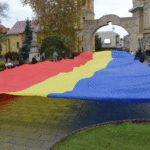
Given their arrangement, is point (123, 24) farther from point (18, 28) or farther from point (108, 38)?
point (108, 38)

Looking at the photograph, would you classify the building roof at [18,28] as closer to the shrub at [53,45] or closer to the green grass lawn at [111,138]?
the shrub at [53,45]

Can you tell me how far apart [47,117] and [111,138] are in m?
2.76

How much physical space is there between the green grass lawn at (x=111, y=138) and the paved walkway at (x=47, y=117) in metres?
0.97

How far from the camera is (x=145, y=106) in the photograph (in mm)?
5883

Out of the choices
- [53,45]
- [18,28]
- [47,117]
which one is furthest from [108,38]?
[47,117]

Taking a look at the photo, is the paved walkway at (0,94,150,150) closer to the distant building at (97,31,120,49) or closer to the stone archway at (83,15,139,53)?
the stone archway at (83,15,139,53)

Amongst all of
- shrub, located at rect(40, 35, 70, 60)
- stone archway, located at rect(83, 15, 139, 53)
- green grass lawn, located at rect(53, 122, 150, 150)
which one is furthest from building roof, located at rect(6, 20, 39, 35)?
green grass lawn, located at rect(53, 122, 150, 150)

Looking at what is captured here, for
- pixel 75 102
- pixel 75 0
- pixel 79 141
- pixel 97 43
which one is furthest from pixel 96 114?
pixel 97 43

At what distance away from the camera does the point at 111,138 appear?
256cm

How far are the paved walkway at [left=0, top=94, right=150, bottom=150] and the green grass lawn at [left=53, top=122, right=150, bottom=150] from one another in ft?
3.19

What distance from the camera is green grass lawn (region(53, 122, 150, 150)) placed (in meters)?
2.34

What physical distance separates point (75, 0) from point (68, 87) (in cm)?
2490

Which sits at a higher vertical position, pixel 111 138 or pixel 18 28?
pixel 18 28

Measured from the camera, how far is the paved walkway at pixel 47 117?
3.67 metres
